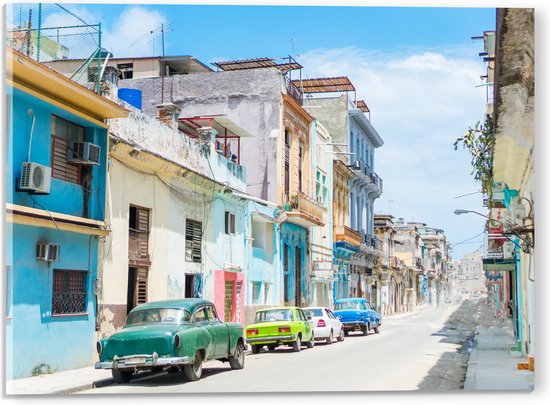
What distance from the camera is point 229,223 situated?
82.1 feet

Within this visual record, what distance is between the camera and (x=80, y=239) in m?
15.7

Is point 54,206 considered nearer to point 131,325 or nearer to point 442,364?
point 131,325

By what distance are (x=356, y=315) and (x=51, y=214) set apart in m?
17.8

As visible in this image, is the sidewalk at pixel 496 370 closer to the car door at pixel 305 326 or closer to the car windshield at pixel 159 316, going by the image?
the car door at pixel 305 326

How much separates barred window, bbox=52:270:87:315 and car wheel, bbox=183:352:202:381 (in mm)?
2962

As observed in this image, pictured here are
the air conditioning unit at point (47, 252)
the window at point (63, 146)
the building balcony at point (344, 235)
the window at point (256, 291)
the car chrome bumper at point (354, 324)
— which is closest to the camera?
the air conditioning unit at point (47, 252)

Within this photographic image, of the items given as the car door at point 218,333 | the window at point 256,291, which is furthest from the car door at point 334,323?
the car door at point 218,333

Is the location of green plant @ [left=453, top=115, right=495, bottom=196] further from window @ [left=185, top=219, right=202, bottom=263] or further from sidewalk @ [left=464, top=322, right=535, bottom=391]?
window @ [left=185, top=219, right=202, bottom=263]

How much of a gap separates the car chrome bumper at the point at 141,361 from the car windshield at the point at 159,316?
114 centimetres

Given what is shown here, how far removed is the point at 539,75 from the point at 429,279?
307ft

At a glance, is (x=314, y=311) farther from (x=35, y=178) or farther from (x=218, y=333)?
(x=35, y=178)

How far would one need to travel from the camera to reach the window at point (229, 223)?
25.0m

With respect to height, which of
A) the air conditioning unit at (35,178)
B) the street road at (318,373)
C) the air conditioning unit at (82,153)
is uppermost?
the air conditioning unit at (82,153)

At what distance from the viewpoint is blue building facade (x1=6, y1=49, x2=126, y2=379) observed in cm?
1322
